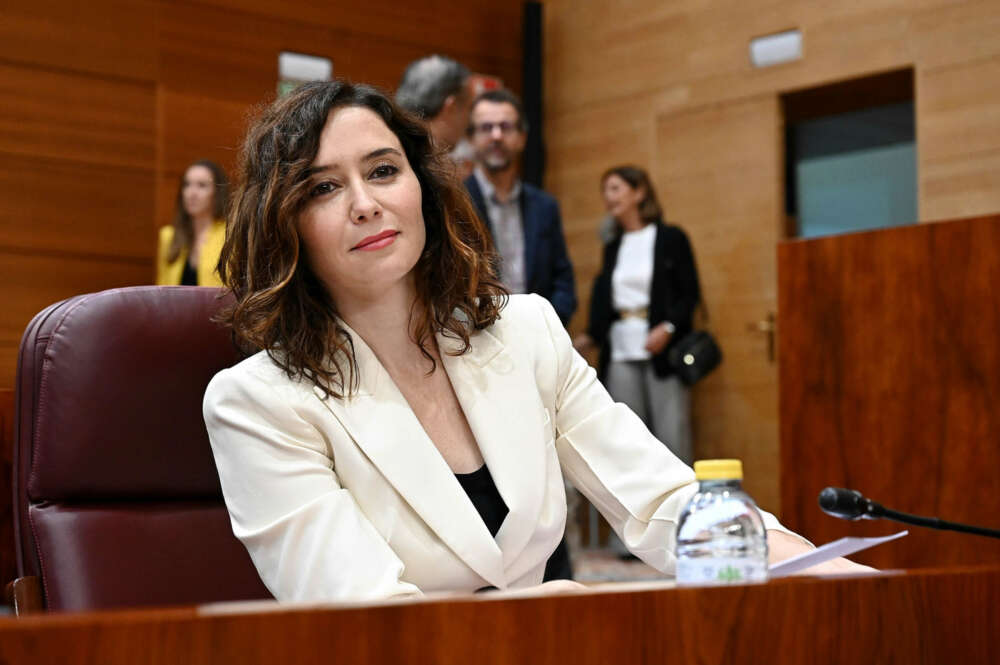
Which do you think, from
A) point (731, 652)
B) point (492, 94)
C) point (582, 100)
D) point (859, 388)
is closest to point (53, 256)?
point (492, 94)

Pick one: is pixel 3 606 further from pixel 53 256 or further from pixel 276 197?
pixel 53 256

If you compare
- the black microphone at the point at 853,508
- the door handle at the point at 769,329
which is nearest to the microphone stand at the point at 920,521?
the black microphone at the point at 853,508

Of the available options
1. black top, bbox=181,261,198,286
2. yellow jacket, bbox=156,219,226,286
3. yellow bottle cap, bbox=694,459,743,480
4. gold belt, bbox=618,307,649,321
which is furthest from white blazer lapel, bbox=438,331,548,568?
gold belt, bbox=618,307,649,321

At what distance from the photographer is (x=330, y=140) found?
157cm

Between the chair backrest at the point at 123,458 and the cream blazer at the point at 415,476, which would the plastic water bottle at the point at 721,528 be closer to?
the cream blazer at the point at 415,476

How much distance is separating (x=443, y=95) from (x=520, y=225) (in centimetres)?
59

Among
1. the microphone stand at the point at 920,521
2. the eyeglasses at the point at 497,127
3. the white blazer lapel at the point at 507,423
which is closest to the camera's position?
the microphone stand at the point at 920,521

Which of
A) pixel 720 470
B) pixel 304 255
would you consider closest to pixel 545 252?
pixel 304 255

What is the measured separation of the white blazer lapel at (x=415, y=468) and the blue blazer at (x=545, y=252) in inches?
78.6

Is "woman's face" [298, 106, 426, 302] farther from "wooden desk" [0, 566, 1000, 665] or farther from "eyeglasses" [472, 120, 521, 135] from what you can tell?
"eyeglasses" [472, 120, 521, 135]

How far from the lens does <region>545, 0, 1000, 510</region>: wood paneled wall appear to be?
4.93 metres

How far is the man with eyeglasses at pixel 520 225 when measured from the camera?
3506 mm

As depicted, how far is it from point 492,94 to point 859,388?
→ 5.14ft

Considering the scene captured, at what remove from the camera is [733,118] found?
5727mm
